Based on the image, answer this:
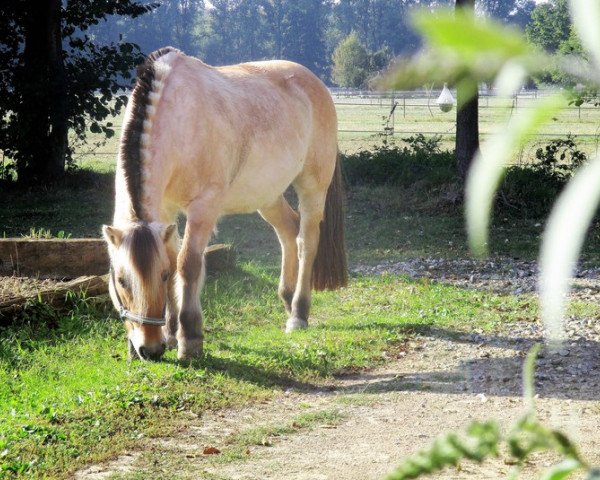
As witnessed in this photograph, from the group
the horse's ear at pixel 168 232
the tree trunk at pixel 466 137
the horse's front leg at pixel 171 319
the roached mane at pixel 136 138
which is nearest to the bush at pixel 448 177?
the tree trunk at pixel 466 137

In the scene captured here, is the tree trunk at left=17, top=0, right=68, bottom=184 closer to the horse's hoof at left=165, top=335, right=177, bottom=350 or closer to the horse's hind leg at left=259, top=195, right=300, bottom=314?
the horse's hind leg at left=259, top=195, right=300, bottom=314

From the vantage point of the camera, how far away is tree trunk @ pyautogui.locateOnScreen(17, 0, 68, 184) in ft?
47.9

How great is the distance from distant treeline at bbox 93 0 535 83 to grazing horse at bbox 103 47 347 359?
60.9 metres

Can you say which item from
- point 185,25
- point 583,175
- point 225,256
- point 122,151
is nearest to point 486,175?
point 583,175

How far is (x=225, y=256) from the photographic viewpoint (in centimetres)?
923

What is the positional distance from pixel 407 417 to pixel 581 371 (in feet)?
5.13

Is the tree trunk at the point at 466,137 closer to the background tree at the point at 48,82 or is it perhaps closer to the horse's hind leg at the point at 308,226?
the background tree at the point at 48,82

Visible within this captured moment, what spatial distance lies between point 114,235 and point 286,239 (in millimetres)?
2558

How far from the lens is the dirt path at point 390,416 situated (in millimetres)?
4418

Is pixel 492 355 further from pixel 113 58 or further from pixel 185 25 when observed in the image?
pixel 185 25

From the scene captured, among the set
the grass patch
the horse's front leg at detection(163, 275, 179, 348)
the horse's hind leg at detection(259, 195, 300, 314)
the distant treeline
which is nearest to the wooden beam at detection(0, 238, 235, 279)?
the grass patch

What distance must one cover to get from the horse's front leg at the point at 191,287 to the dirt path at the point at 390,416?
80 cm

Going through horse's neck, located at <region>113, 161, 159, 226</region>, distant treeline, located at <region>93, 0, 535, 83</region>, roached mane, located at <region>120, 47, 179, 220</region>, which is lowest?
horse's neck, located at <region>113, 161, 159, 226</region>

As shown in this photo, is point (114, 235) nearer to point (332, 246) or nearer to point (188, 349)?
point (188, 349)
